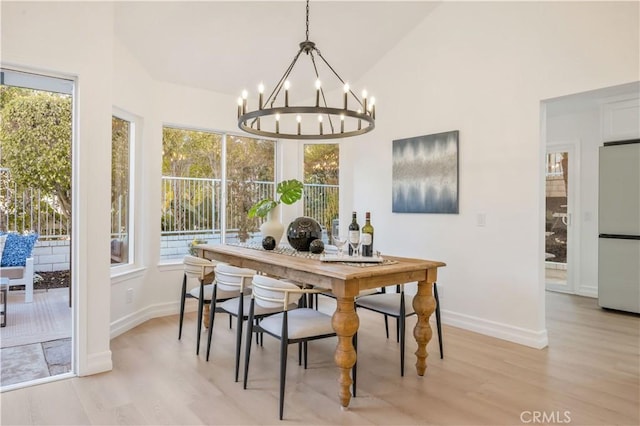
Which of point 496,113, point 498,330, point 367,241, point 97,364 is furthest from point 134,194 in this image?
point 498,330

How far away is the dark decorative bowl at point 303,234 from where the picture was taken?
135 inches

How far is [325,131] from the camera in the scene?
5391mm

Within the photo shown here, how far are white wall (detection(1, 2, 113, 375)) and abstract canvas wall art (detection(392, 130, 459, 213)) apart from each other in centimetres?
294

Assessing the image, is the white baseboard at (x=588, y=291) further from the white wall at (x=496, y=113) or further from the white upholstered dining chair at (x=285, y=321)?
the white upholstered dining chair at (x=285, y=321)

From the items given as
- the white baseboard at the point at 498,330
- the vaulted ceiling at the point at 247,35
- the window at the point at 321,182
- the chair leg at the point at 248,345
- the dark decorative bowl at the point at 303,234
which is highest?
the vaulted ceiling at the point at 247,35

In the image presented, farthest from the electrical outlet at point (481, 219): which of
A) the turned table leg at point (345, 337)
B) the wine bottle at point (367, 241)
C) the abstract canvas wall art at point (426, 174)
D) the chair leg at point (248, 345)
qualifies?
the chair leg at point (248, 345)

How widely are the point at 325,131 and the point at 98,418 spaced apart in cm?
404

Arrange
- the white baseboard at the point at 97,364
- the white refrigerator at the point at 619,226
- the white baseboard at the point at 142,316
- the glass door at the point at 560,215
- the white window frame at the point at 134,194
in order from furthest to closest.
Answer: the glass door at the point at 560,215
the white refrigerator at the point at 619,226
the white window frame at the point at 134,194
the white baseboard at the point at 142,316
the white baseboard at the point at 97,364

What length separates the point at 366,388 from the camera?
2686 mm

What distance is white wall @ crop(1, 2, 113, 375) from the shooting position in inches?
105

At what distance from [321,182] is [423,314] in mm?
3046

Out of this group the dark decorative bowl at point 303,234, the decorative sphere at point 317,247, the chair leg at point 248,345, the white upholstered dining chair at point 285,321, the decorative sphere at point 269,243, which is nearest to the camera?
the white upholstered dining chair at point 285,321

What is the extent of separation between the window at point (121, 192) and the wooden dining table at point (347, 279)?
55.9 inches

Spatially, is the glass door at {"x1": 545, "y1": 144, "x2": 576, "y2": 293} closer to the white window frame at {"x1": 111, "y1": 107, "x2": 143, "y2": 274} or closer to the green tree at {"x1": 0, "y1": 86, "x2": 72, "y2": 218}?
the white window frame at {"x1": 111, "y1": 107, "x2": 143, "y2": 274}
